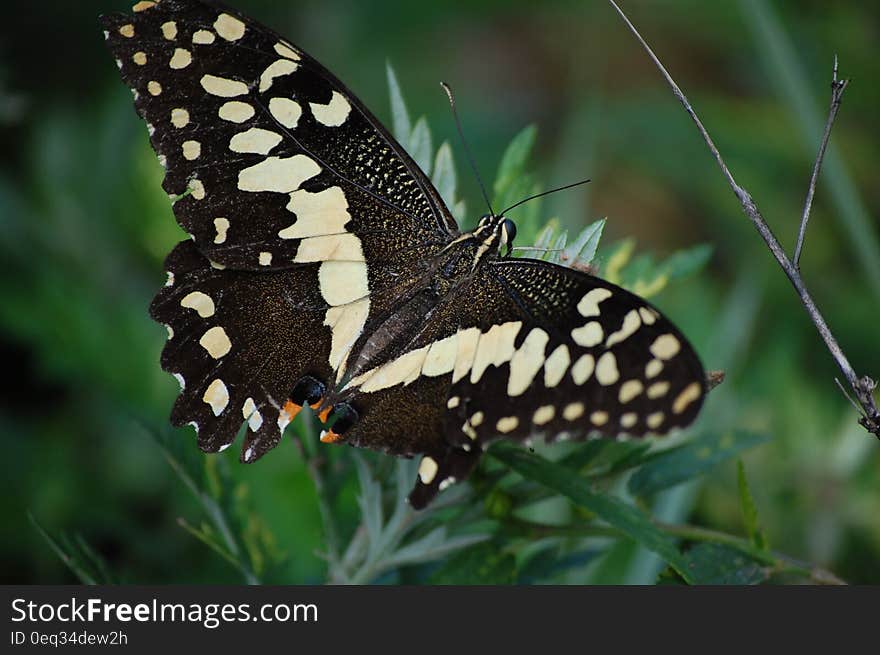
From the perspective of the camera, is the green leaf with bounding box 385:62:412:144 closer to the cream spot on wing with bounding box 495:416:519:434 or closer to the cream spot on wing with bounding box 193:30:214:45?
the cream spot on wing with bounding box 193:30:214:45

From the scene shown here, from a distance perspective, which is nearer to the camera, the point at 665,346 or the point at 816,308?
the point at 816,308

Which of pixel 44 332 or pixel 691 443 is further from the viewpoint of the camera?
pixel 44 332

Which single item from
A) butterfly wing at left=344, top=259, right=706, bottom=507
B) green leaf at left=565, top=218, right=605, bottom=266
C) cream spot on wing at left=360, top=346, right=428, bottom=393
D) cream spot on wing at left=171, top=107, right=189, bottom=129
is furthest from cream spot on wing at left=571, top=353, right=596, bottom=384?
cream spot on wing at left=171, top=107, right=189, bottom=129

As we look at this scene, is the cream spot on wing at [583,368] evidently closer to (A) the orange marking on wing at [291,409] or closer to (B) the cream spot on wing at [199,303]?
(A) the orange marking on wing at [291,409]

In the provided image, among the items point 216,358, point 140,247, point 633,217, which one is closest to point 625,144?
point 633,217

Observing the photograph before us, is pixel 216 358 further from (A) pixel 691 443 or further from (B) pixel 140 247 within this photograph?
(B) pixel 140 247

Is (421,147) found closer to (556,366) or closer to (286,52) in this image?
(286,52)

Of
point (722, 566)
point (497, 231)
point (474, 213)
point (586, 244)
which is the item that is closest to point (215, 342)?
point (497, 231)
